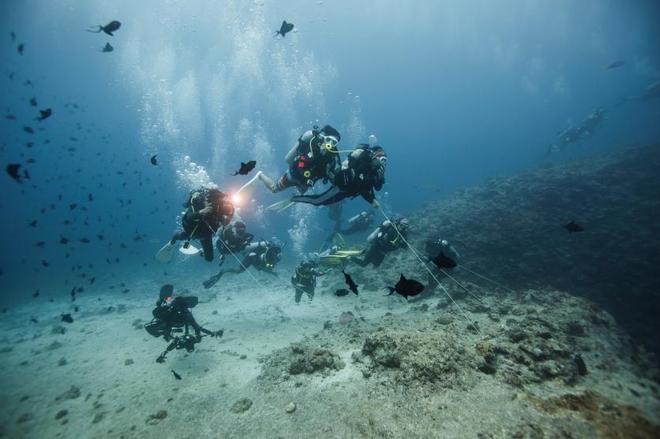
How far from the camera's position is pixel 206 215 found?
21.2 feet

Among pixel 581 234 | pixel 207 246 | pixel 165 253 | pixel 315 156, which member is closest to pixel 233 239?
pixel 165 253

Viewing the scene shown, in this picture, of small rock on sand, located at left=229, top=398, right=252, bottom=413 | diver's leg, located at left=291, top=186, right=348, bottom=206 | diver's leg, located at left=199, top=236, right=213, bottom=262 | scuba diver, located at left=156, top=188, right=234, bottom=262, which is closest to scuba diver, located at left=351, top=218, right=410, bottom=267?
diver's leg, located at left=291, top=186, right=348, bottom=206

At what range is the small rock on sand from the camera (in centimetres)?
530

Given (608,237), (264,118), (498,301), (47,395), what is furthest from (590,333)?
(264,118)

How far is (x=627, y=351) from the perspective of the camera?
6.50 metres

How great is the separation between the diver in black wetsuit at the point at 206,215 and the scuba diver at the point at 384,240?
5.54 meters

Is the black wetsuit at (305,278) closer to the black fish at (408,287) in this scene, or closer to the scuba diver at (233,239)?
the scuba diver at (233,239)

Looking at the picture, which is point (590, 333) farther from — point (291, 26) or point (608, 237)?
A: point (291, 26)

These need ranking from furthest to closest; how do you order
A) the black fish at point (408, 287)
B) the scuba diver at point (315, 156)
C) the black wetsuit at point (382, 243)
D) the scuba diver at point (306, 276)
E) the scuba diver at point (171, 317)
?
1. the scuba diver at point (306, 276)
2. the black wetsuit at point (382, 243)
3. the scuba diver at point (171, 317)
4. the scuba diver at point (315, 156)
5. the black fish at point (408, 287)

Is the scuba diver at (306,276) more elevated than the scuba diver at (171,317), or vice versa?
the scuba diver at (306,276)

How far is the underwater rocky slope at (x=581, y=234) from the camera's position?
9633 mm

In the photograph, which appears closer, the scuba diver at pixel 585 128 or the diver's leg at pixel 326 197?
the diver's leg at pixel 326 197

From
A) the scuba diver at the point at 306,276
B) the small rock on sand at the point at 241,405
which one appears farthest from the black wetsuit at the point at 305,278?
the small rock on sand at the point at 241,405

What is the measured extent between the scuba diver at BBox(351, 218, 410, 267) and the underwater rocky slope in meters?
3.61
